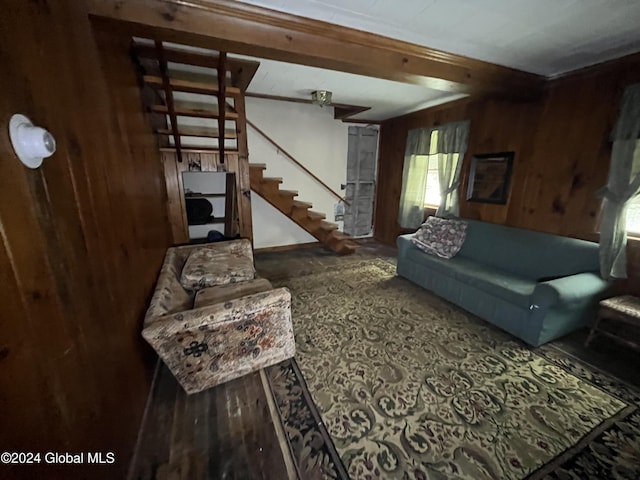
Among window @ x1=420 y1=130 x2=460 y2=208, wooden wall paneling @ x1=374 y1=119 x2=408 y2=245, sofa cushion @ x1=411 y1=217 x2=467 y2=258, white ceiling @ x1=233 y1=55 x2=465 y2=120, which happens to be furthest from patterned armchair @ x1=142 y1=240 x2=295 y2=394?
wooden wall paneling @ x1=374 y1=119 x2=408 y2=245

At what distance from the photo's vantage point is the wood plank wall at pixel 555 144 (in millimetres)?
2236

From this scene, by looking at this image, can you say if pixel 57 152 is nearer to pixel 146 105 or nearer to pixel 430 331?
pixel 146 105

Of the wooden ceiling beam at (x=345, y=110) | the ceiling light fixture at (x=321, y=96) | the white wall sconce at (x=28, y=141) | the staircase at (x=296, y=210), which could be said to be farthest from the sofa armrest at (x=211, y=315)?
the wooden ceiling beam at (x=345, y=110)

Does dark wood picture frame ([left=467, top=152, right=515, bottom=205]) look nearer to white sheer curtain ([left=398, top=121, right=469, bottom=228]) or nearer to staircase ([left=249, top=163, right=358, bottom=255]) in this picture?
white sheer curtain ([left=398, top=121, right=469, bottom=228])

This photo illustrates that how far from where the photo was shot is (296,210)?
13.3ft

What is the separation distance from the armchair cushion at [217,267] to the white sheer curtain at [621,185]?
314 cm

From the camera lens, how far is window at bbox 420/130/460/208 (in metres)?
3.85

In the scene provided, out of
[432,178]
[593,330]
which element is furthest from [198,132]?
[593,330]

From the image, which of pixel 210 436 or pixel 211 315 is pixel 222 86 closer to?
pixel 211 315

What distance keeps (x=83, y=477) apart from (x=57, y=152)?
117 cm

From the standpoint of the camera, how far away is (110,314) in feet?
3.80

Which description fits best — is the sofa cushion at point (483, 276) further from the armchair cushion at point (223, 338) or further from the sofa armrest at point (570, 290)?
the armchair cushion at point (223, 338)

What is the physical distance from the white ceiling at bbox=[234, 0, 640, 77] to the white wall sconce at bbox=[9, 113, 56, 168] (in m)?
1.37

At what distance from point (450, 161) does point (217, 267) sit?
3.44 meters
